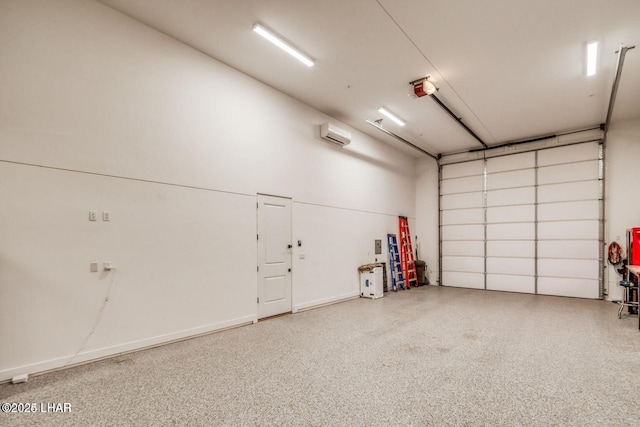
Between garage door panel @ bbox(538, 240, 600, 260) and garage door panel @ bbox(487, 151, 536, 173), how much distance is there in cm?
226

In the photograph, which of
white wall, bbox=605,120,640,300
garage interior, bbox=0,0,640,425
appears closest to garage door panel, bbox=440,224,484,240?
garage interior, bbox=0,0,640,425

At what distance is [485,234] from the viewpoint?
31.4 ft

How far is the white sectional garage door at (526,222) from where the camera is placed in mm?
8047

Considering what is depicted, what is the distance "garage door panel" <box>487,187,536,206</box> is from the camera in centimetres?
887

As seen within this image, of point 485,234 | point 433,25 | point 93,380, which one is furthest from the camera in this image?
point 485,234

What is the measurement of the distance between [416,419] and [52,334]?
12.7ft

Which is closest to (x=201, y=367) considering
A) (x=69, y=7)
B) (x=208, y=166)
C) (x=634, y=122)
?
(x=208, y=166)

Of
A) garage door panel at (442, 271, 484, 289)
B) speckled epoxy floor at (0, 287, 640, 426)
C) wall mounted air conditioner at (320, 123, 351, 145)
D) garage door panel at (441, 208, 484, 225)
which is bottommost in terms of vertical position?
garage door panel at (442, 271, 484, 289)

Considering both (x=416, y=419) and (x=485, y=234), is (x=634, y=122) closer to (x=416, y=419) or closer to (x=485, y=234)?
(x=485, y=234)

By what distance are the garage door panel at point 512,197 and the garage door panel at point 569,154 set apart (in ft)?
2.85

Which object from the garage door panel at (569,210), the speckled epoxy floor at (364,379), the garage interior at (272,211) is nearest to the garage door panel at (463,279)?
the garage interior at (272,211)

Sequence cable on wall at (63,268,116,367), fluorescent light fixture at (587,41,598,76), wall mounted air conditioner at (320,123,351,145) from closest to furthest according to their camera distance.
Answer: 1. cable on wall at (63,268,116,367)
2. fluorescent light fixture at (587,41,598,76)
3. wall mounted air conditioner at (320,123,351,145)

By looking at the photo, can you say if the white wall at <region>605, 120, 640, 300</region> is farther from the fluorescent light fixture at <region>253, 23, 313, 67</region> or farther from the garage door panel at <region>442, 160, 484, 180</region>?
the fluorescent light fixture at <region>253, 23, 313, 67</region>

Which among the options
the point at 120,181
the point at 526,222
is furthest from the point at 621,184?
the point at 120,181
